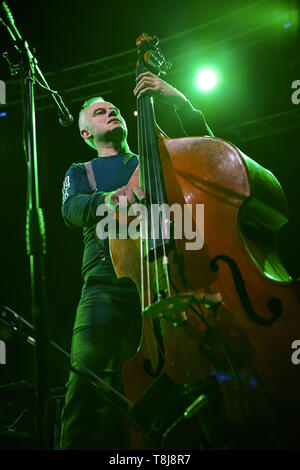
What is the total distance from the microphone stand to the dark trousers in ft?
0.90

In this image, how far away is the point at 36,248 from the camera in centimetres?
159

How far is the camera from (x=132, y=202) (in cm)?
182

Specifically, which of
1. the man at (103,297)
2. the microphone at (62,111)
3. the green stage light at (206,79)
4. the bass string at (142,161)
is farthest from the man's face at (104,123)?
the green stage light at (206,79)

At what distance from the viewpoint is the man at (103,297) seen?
5.71ft

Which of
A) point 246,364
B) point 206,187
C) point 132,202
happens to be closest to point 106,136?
point 132,202

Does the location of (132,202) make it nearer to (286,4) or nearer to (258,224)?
(258,224)

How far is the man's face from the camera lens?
8.41 feet

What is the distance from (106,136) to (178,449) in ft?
6.18

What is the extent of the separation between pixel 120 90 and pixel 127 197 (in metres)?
3.56
